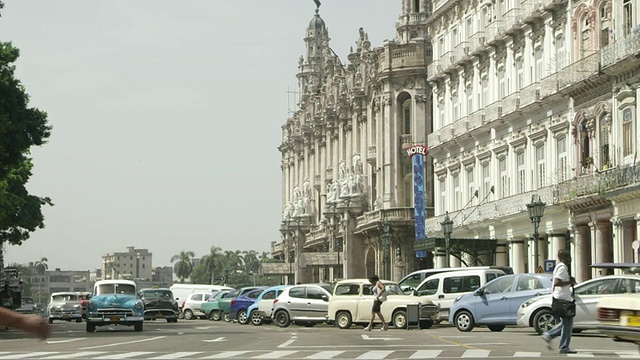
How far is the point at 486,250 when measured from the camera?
189 feet

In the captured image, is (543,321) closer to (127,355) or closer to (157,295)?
(127,355)

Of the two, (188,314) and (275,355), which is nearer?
(275,355)

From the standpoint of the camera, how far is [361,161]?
3671 inches

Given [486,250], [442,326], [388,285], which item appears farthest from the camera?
[486,250]

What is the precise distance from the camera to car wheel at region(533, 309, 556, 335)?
1234 inches

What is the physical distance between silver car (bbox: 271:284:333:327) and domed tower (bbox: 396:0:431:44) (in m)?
41.9

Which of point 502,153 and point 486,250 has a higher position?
point 502,153

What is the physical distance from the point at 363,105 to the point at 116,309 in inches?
2110

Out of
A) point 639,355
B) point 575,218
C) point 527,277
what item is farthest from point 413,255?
point 639,355

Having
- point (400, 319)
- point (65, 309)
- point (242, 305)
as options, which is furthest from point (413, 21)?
point (400, 319)

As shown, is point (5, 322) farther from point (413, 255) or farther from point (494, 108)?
point (413, 255)

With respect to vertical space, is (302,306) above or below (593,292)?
below

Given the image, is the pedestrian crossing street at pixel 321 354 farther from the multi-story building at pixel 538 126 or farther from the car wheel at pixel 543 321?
the multi-story building at pixel 538 126

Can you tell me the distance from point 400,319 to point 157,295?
69.0ft
